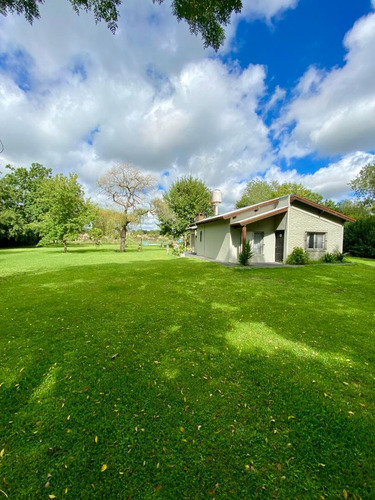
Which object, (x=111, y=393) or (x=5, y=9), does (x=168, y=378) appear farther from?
(x=5, y=9)

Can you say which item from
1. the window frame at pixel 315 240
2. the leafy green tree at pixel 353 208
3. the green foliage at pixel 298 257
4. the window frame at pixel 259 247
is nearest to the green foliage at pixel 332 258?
the window frame at pixel 315 240

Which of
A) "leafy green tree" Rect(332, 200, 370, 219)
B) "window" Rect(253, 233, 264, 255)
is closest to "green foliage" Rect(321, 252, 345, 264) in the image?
"window" Rect(253, 233, 264, 255)

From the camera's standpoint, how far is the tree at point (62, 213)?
2161 cm

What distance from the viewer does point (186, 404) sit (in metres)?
2.39

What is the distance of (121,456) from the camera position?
72.5 inches

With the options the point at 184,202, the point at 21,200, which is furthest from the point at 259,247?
the point at 21,200

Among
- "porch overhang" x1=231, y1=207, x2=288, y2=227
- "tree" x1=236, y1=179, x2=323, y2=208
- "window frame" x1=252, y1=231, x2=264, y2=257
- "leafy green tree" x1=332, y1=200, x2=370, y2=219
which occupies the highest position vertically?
"tree" x1=236, y1=179, x2=323, y2=208

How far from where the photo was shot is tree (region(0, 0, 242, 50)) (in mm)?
3961

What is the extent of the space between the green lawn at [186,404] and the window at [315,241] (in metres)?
10.7

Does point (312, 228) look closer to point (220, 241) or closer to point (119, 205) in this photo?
point (220, 241)

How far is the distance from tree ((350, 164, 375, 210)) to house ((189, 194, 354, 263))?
64.5ft

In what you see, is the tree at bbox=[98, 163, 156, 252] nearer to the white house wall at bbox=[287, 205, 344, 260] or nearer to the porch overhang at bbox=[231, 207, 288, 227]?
the porch overhang at bbox=[231, 207, 288, 227]

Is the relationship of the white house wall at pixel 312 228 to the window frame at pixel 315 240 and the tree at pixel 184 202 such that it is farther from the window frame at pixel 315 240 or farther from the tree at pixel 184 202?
the tree at pixel 184 202

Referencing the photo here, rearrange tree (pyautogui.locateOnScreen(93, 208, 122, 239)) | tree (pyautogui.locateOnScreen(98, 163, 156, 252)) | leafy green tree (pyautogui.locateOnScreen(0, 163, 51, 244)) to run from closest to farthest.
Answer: tree (pyautogui.locateOnScreen(98, 163, 156, 252)) < tree (pyautogui.locateOnScreen(93, 208, 122, 239)) < leafy green tree (pyautogui.locateOnScreen(0, 163, 51, 244))
